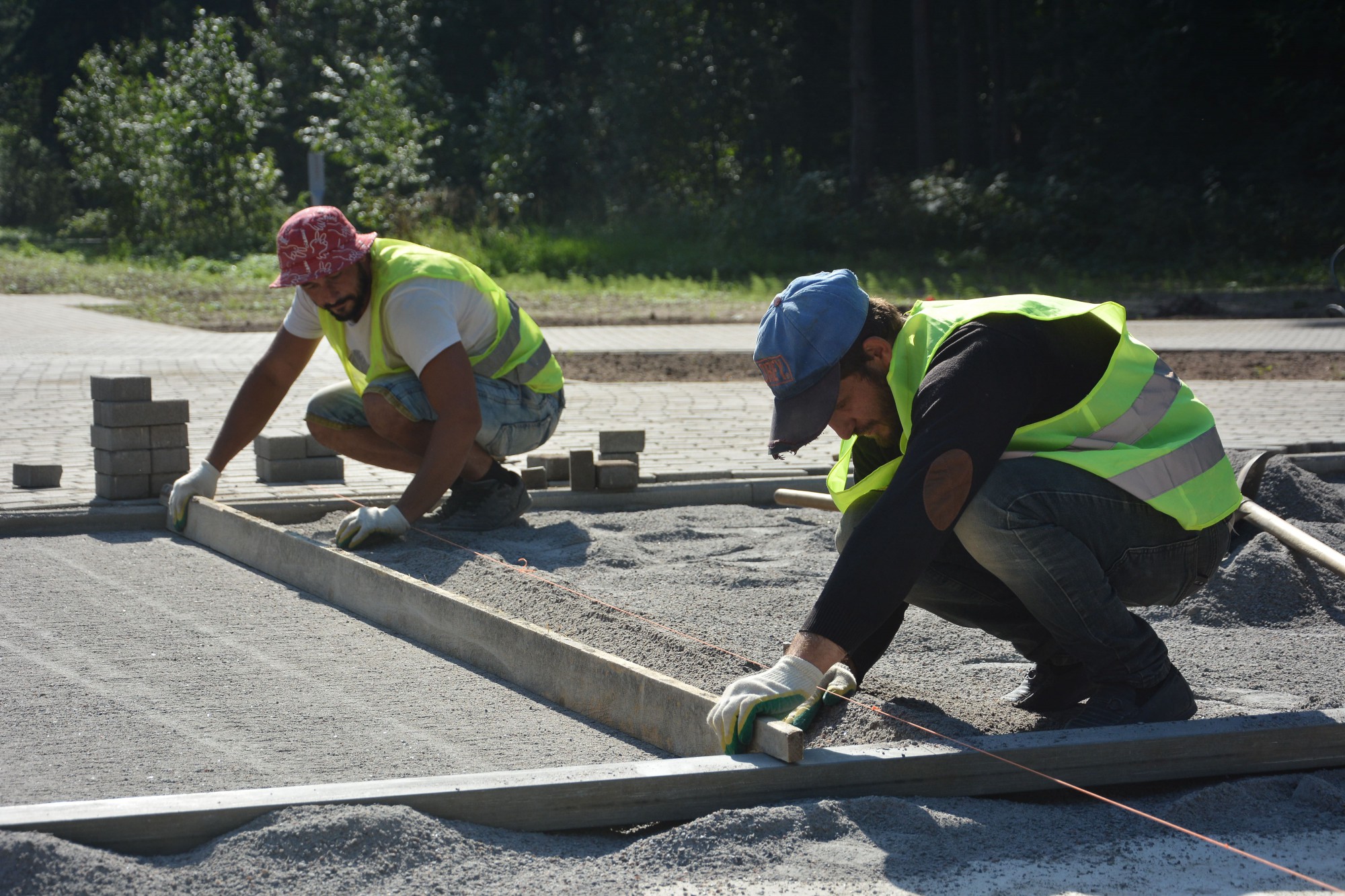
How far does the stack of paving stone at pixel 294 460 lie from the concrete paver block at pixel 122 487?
Result: 1.96ft

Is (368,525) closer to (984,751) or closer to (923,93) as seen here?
(984,751)

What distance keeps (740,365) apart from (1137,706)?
814cm

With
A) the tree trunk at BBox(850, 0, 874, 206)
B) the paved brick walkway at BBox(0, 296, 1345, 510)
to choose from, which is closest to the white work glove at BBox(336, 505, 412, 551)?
the paved brick walkway at BBox(0, 296, 1345, 510)

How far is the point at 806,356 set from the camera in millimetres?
2678

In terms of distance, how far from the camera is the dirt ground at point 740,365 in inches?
404

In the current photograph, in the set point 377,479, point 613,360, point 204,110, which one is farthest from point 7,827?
point 204,110

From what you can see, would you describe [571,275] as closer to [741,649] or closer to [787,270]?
[787,270]

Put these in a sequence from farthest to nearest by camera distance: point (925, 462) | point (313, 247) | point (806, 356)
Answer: point (313, 247) → point (806, 356) → point (925, 462)

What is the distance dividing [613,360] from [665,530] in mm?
5892

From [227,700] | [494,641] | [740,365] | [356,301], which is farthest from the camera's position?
[740,365]

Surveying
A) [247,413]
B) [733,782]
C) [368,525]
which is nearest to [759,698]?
[733,782]

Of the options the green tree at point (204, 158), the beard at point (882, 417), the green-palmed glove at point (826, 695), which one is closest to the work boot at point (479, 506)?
the green-palmed glove at point (826, 695)

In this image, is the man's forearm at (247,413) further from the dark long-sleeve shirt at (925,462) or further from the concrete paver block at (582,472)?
the dark long-sleeve shirt at (925,462)

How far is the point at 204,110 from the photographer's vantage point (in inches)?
1024
